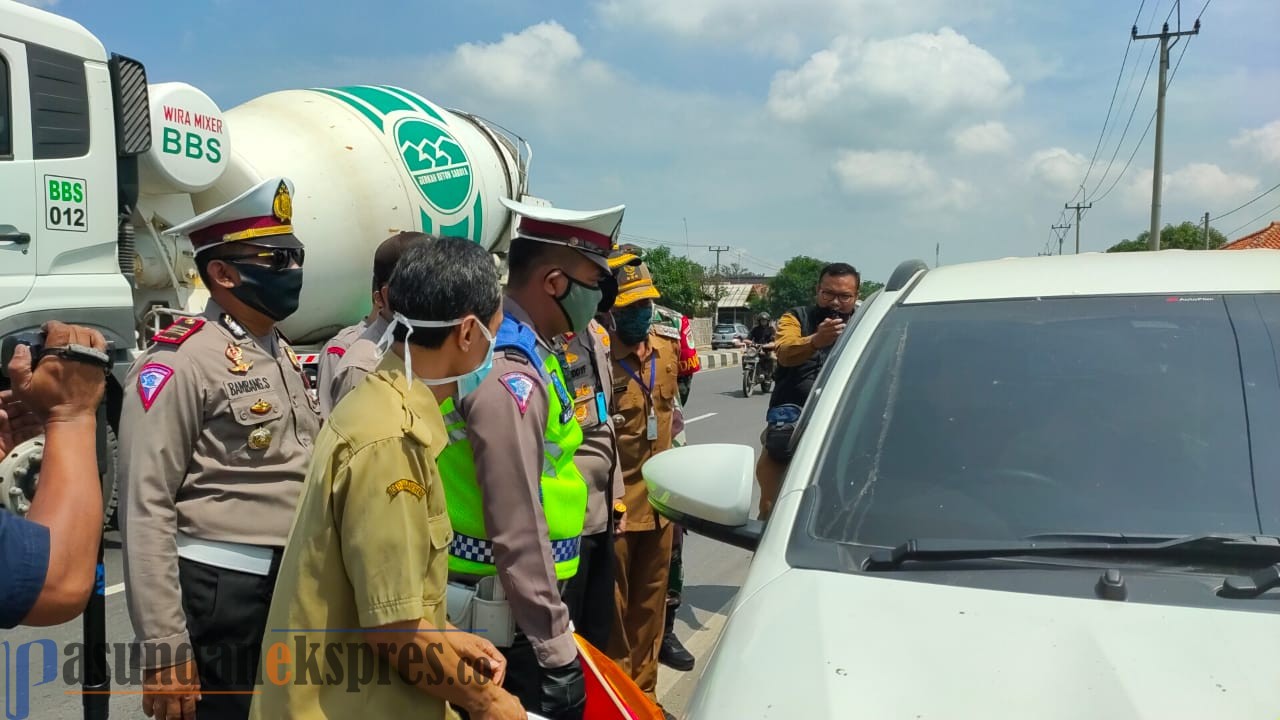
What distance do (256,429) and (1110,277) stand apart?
2.10 m

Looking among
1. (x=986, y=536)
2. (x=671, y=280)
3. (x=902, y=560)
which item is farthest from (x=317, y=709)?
(x=671, y=280)

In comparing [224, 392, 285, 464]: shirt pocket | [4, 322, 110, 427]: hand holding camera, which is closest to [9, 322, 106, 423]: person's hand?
[4, 322, 110, 427]: hand holding camera

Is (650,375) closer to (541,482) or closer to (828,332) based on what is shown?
(828,332)

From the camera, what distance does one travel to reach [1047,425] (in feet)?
5.97

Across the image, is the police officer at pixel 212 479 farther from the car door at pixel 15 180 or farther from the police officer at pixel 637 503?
the car door at pixel 15 180

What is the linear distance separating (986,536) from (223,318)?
1918 millimetres

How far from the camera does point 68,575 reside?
1364mm

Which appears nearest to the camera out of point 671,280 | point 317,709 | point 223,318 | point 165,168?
point 317,709

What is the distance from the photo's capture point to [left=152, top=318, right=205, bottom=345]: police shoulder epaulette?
2.18 m

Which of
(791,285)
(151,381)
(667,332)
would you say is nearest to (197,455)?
(151,381)

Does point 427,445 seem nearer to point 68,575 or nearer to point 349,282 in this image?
point 68,575

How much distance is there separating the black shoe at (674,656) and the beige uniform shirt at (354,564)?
2.72 meters

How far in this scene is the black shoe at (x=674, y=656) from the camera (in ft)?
13.4

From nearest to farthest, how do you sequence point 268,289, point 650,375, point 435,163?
point 268,289 < point 650,375 < point 435,163
